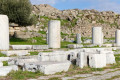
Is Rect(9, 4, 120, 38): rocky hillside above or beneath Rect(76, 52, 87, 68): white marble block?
above

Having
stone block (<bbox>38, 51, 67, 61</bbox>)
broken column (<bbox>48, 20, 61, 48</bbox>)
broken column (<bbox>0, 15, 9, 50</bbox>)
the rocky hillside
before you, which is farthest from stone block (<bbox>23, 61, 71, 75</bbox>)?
the rocky hillside

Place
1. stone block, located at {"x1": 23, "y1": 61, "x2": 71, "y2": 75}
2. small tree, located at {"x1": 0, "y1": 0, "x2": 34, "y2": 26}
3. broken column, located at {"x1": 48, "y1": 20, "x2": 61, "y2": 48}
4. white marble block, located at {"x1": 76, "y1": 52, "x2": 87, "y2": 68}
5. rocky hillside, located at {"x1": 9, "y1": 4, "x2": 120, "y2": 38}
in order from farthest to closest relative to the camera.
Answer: rocky hillside, located at {"x1": 9, "y1": 4, "x2": 120, "y2": 38}, small tree, located at {"x1": 0, "y1": 0, "x2": 34, "y2": 26}, broken column, located at {"x1": 48, "y1": 20, "x2": 61, "y2": 48}, white marble block, located at {"x1": 76, "y1": 52, "x2": 87, "y2": 68}, stone block, located at {"x1": 23, "y1": 61, "x2": 71, "y2": 75}

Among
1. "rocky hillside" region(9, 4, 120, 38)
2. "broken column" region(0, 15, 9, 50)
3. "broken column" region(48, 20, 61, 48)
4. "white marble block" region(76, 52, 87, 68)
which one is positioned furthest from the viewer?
"rocky hillside" region(9, 4, 120, 38)

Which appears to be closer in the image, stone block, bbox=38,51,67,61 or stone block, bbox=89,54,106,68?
stone block, bbox=89,54,106,68

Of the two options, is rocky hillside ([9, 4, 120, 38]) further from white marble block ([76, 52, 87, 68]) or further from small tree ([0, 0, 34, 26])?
white marble block ([76, 52, 87, 68])

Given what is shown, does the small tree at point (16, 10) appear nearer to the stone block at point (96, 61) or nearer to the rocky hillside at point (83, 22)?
the rocky hillside at point (83, 22)

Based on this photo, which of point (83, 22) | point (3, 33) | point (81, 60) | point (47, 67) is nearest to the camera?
point (47, 67)

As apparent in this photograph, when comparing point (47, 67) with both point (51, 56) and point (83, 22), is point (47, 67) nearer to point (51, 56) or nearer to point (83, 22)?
point (51, 56)

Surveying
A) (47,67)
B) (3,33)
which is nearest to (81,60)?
(47,67)

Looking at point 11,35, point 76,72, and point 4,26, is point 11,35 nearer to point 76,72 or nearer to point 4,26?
point 4,26

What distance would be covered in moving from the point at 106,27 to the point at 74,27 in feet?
29.6

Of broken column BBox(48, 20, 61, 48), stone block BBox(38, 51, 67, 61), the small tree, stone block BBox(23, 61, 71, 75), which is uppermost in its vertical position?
the small tree

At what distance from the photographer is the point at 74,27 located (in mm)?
50656

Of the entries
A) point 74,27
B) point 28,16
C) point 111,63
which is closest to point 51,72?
point 111,63
